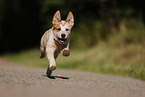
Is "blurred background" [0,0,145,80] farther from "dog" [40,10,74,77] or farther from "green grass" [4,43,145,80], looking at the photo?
"dog" [40,10,74,77]

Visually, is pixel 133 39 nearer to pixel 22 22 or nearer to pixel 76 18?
pixel 76 18

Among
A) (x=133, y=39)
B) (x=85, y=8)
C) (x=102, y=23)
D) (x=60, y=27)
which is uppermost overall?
(x=85, y=8)

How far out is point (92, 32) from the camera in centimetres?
1689

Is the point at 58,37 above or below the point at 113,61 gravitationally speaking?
below

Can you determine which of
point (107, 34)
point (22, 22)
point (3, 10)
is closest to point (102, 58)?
point (107, 34)

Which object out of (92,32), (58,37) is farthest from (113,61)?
(58,37)

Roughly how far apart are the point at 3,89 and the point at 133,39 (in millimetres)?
9657

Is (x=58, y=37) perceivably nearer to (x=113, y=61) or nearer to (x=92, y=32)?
(x=113, y=61)

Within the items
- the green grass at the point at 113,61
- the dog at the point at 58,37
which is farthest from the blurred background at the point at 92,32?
the dog at the point at 58,37

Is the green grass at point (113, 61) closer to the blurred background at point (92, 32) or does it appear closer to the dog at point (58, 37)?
the blurred background at point (92, 32)

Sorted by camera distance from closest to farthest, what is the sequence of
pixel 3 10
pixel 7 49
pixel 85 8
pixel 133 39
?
pixel 133 39, pixel 85 8, pixel 7 49, pixel 3 10

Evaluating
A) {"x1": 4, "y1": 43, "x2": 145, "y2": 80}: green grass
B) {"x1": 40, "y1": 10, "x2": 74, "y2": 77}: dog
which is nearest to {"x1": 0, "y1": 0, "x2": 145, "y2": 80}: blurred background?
{"x1": 4, "y1": 43, "x2": 145, "y2": 80}: green grass

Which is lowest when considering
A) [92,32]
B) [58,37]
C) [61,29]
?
[58,37]

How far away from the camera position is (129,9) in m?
17.9
